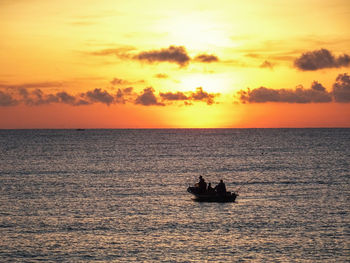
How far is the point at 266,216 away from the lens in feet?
147

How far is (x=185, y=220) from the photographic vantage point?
43.4 metres

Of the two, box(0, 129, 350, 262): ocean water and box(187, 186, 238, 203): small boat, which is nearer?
box(0, 129, 350, 262): ocean water

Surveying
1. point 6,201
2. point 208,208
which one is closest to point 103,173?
point 6,201

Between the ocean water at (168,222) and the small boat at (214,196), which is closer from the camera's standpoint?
the ocean water at (168,222)

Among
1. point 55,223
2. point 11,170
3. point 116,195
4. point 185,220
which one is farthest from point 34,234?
point 11,170

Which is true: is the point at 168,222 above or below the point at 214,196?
below

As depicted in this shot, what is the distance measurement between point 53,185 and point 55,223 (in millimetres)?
27112

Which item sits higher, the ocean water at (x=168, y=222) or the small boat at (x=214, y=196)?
the small boat at (x=214, y=196)

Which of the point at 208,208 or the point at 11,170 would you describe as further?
the point at 11,170

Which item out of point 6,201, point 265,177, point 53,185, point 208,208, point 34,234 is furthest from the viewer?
point 265,177

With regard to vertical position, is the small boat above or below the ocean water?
above

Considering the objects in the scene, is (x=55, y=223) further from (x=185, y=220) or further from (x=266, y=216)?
(x=266, y=216)

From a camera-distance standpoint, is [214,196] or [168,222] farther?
[214,196]

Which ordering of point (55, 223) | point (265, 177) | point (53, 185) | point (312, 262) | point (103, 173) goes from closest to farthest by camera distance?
point (312, 262) → point (55, 223) → point (53, 185) → point (265, 177) → point (103, 173)
